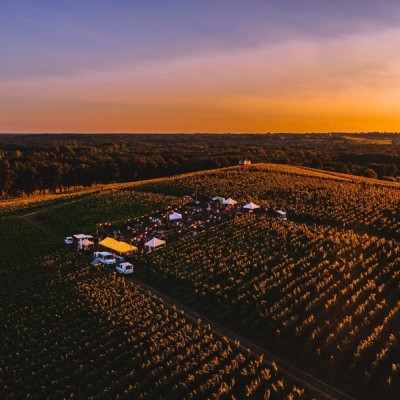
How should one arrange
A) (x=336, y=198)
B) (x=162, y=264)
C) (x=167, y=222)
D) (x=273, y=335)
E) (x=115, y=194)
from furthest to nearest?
(x=115, y=194) → (x=336, y=198) → (x=167, y=222) → (x=162, y=264) → (x=273, y=335)

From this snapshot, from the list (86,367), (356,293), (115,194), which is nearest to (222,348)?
(86,367)

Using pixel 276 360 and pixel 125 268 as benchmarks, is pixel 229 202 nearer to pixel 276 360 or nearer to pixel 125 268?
pixel 125 268

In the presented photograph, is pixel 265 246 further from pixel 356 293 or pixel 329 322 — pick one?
pixel 329 322

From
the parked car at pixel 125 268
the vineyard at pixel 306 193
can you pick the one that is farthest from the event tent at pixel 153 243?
the vineyard at pixel 306 193

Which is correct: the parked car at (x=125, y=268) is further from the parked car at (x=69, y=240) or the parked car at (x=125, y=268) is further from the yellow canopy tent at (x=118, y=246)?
the parked car at (x=69, y=240)

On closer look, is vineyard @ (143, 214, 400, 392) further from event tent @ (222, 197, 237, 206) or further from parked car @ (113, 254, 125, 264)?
event tent @ (222, 197, 237, 206)
